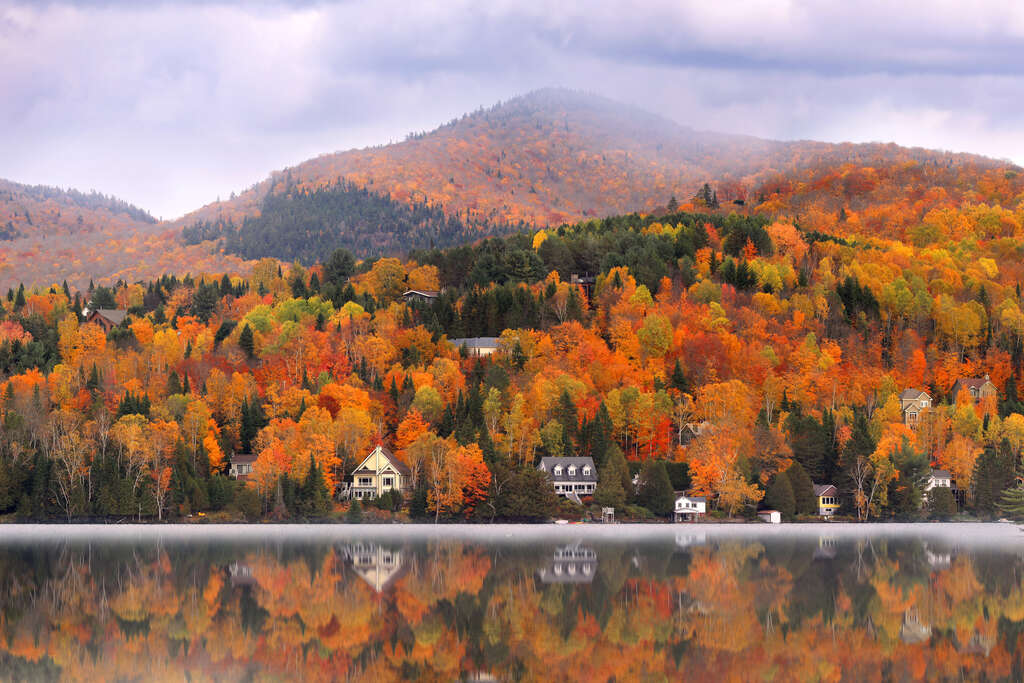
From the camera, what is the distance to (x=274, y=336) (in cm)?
14875

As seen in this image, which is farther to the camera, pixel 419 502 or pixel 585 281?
pixel 585 281

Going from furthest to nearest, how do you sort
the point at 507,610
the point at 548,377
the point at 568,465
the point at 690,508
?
the point at 548,377 → the point at 568,465 → the point at 690,508 → the point at 507,610

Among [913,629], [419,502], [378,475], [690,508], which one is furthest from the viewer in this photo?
[378,475]

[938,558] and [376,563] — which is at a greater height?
[376,563]

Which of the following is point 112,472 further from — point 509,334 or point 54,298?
point 54,298

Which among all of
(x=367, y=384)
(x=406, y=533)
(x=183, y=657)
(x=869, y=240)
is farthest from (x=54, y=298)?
(x=183, y=657)

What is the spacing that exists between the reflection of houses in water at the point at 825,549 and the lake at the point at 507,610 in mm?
424

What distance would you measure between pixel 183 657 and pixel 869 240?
171477mm

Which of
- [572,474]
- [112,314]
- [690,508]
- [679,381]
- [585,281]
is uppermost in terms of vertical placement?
[585,281]

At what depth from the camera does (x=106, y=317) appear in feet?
562

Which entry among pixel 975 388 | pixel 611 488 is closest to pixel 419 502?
pixel 611 488

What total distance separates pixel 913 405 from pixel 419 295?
70237mm

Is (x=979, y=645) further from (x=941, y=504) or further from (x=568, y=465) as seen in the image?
(x=941, y=504)

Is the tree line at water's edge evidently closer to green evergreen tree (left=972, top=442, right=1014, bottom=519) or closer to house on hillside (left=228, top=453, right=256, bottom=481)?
green evergreen tree (left=972, top=442, right=1014, bottom=519)
